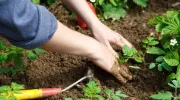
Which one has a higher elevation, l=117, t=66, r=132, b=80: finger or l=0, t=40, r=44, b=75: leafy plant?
l=0, t=40, r=44, b=75: leafy plant

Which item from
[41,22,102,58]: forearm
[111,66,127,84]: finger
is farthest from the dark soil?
[41,22,102,58]: forearm

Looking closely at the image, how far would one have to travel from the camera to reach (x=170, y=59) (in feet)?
6.50

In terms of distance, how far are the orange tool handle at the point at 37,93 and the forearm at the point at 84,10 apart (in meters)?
0.40

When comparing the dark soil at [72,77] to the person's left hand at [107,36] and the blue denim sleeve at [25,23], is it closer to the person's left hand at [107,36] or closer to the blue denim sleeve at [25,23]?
the person's left hand at [107,36]

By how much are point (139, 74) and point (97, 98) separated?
30cm

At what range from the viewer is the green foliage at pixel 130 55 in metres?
2.08

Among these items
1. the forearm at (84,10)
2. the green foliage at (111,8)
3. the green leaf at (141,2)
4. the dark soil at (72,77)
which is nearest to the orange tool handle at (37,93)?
the dark soil at (72,77)

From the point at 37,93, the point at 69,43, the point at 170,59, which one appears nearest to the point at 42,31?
the point at 69,43

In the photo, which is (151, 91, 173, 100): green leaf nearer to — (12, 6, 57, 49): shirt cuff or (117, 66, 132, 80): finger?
(117, 66, 132, 80): finger

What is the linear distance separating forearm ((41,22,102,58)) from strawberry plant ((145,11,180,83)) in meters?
0.35

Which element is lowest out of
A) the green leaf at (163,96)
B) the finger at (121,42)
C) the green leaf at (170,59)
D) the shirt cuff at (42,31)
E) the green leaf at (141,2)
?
the green leaf at (163,96)

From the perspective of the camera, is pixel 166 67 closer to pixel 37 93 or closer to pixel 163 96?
pixel 163 96

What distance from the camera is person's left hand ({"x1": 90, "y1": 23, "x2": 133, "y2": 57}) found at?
7.00 ft

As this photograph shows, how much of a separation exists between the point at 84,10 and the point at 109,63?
0.32m
